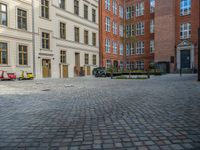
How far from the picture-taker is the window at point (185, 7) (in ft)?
113

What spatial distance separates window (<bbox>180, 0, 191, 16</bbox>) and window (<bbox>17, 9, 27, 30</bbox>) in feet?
92.5

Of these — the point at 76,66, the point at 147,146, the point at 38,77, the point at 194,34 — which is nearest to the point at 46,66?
the point at 38,77

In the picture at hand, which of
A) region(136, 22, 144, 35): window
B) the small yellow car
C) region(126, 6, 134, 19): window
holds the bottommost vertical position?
the small yellow car

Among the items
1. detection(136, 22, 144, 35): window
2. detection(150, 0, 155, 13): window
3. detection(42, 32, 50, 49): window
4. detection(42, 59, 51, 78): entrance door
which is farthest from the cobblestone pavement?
detection(150, 0, 155, 13): window

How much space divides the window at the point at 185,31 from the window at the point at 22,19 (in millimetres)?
27717

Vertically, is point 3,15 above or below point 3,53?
above

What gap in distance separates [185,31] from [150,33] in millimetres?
7610

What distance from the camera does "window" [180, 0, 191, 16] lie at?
34.5 meters

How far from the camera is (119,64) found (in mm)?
42156

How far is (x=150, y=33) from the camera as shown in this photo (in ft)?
134

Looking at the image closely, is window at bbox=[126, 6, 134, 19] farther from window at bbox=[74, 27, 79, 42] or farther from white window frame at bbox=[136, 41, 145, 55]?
window at bbox=[74, 27, 79, 42]

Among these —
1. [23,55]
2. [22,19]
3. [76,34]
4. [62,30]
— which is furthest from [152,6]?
[23,55]

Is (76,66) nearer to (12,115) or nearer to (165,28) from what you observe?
(165,28)

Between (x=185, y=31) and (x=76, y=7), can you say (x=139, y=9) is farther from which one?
(x=76, y=7)
